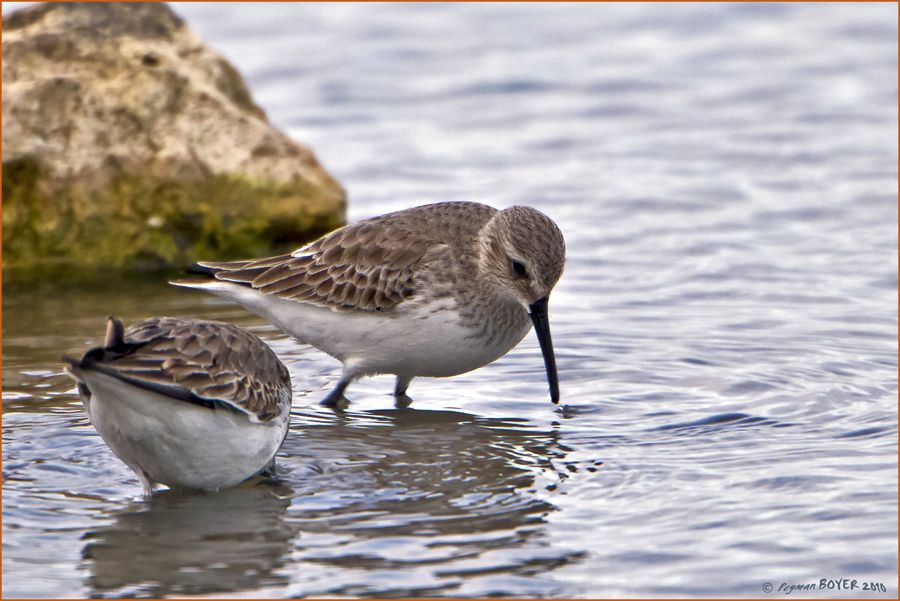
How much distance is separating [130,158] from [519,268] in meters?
4.55

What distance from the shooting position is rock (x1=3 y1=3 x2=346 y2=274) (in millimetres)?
→ 11883

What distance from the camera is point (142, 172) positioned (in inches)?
476

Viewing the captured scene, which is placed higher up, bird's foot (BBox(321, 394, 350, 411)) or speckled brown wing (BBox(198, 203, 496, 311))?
speckled brown wing (BBox(198, 203, 496, 311))

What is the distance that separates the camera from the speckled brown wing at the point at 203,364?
6812mm

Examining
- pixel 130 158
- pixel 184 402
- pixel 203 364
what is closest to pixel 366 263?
pixel 203 364

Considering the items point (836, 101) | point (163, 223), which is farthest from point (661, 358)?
point (836, 101)

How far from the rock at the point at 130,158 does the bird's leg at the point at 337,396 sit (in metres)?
3.17

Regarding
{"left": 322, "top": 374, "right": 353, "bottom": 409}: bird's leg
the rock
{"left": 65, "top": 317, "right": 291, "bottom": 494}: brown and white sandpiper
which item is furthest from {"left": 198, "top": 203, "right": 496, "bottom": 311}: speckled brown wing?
the rock

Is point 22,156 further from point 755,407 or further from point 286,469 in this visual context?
point 755,407

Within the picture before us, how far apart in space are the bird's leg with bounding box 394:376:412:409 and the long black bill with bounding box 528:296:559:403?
1054 mm

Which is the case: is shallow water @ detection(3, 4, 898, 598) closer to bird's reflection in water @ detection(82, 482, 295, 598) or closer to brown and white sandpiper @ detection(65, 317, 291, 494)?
bird's reflection in water @ detection(82, 482, 295, 598)

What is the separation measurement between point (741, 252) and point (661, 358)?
9.87 feet

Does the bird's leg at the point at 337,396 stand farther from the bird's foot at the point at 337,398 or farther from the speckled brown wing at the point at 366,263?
the speckled brown wing at the point at 366,263

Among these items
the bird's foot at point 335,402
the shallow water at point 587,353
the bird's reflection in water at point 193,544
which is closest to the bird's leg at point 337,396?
the bird's foot at point 335,402
